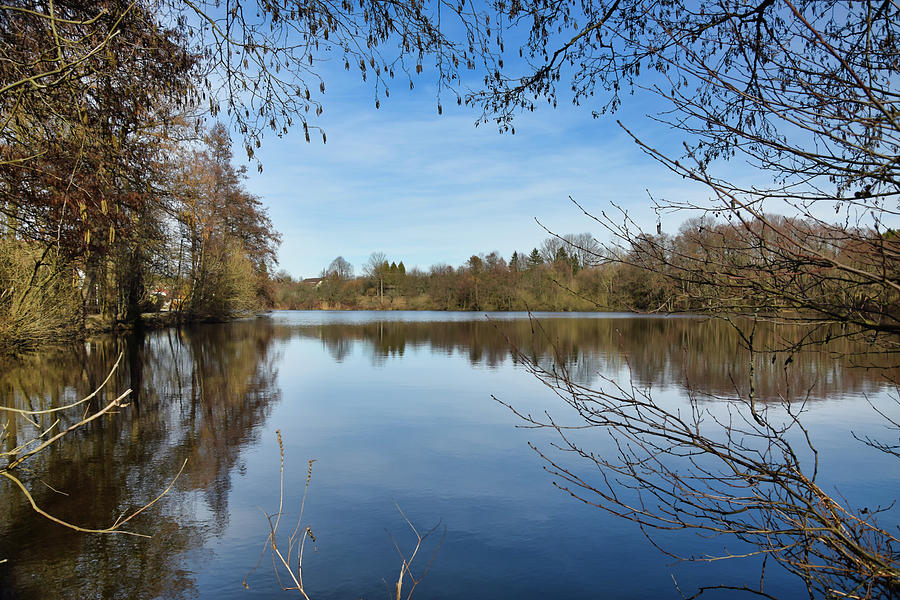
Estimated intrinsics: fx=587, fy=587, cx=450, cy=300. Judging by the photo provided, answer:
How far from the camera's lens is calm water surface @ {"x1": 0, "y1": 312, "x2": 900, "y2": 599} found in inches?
→ 161

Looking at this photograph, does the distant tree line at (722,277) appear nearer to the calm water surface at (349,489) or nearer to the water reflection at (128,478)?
the calm water surface at (349,489)

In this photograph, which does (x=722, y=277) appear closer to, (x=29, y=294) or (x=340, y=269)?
(x=29, y=294)

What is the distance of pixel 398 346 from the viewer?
2130 cm

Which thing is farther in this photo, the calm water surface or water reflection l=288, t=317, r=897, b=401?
water reflection l=288, t=317, r=897, b=401

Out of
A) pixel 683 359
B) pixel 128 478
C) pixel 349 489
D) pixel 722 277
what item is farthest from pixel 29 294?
pixel 722 277

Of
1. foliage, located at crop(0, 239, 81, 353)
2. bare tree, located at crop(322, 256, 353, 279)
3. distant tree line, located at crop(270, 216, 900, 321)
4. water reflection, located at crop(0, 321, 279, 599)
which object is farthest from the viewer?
bare tree, located at crop(322, 256, 353, 279)

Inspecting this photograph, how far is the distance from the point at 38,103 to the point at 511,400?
311 inches

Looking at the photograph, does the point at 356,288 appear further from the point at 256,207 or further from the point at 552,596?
the point at 552,596

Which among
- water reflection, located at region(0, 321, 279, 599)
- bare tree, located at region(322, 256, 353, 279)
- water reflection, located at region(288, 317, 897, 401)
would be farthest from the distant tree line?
bare tree, located at region(322, 256, 353, 279)

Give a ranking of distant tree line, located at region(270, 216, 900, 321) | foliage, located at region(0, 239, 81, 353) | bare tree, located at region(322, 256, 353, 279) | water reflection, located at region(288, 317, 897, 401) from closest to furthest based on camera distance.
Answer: distant tree line, located at region(270, 216, 900, 321) → water reflection, located at region(288, 317, 897, 401) → foliage, located at region(0, 239, 81, 353) → bare tree, located at region(322, 256, 353, 279)

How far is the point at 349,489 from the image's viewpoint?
5848mm

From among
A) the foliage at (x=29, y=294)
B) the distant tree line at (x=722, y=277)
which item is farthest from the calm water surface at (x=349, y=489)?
the foliage at (x=29, y=294)

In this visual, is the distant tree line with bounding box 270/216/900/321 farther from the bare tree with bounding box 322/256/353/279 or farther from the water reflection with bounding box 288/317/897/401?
the bare tree with bounding box 322/256/353/279

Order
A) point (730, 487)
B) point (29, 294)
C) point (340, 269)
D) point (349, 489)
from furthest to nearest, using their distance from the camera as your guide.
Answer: point (340, 269) → point (29, 294) → point (349, 489) → point (730, 487)
